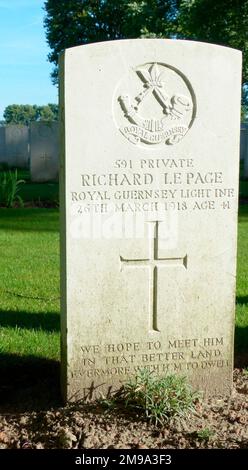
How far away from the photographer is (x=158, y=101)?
3443 millimetres

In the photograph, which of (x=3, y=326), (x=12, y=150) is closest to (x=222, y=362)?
(x=3, y=326)

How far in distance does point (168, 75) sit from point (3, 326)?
7.86 feet

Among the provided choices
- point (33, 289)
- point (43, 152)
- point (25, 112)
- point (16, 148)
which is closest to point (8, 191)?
point (43, 152)

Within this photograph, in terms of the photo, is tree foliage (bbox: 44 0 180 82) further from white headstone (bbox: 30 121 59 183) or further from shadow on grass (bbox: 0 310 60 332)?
shadow on grass (bbox: 0 310 60 332)

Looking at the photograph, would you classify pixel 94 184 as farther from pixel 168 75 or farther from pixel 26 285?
pixel 26 285

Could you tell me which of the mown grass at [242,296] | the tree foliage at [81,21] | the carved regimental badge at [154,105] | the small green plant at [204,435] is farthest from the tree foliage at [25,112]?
the small green plant at [204,435]

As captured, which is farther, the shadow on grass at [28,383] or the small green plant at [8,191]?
the small green plant at [8,191]

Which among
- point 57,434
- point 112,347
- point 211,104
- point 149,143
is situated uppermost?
point 211,104

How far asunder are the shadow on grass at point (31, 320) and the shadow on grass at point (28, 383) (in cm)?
57

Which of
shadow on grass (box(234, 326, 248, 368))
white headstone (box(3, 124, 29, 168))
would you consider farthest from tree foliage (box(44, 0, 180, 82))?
shadow on grass (box(234, 326, 248, 368))

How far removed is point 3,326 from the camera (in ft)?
15.6

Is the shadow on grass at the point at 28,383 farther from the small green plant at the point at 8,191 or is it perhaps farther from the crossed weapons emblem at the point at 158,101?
the small green plant at the point at 8,191

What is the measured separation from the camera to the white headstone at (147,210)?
334 cm

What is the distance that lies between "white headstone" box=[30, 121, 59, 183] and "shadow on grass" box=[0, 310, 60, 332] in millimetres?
10536
